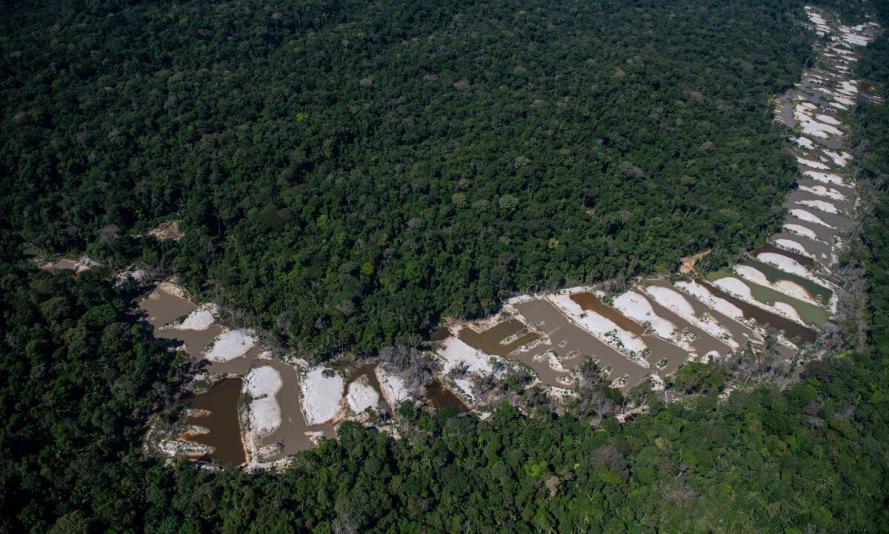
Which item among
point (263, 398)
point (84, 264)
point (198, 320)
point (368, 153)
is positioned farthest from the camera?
point (368, 153)

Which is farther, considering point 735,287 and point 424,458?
point 735,287

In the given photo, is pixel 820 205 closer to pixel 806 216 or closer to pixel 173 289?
pixel 806 216

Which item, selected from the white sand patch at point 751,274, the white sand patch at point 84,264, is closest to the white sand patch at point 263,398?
the white sand patch at point 84,264

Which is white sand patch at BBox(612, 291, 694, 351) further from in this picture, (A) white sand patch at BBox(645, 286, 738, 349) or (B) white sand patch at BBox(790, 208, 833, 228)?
(B) white sand patch at BBox(790, 208, 833, 228)

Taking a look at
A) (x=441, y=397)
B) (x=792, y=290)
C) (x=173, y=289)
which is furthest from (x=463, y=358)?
(x=792, y=290)

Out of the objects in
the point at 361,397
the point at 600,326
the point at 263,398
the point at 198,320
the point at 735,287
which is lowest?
the point at 735,287

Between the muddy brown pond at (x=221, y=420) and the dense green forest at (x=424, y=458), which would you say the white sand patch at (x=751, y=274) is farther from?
the muddy brown pond at (x=221, y=420)
